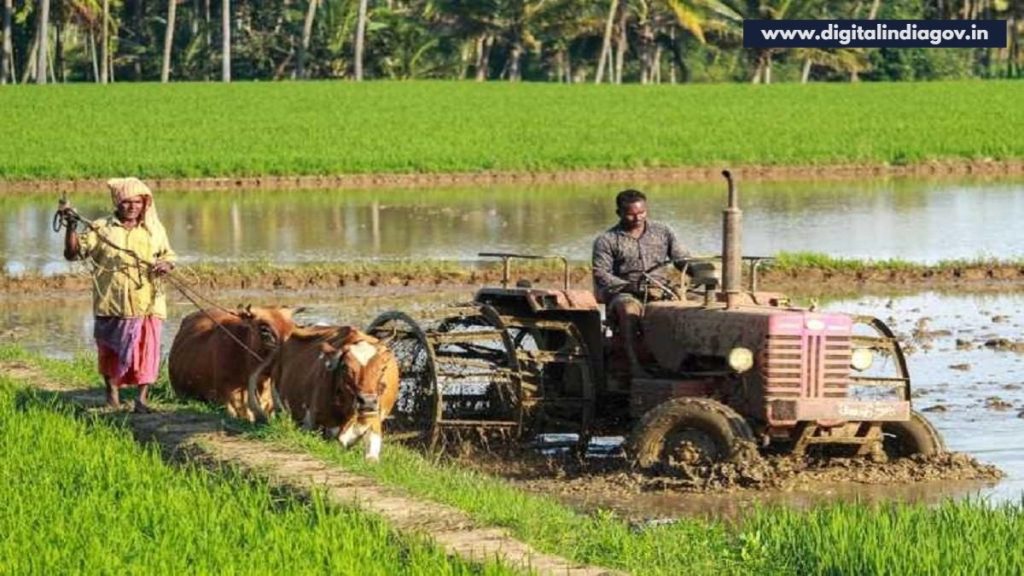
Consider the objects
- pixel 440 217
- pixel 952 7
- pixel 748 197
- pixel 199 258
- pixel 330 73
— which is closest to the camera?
pixel 199 258

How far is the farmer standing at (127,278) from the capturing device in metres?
12.2

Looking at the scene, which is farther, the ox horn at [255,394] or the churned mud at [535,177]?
the churned mud at [535,177]

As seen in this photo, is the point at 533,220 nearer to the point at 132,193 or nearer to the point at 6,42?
the point at 132,193

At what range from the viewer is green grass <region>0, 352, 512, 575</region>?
25.1 ft

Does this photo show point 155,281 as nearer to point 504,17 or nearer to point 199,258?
point 199,258

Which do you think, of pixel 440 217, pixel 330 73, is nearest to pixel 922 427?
pixel 440 217

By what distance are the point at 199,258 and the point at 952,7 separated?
6455cm

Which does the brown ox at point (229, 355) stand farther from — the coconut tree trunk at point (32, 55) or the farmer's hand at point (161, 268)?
the coconut tree trunk at point (32, 55)

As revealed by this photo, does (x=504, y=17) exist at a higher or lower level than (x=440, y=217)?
higher

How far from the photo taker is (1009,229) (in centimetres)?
2653

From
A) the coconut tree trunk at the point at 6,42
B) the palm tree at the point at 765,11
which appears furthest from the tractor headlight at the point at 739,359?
the palm tree at the point at 765,11

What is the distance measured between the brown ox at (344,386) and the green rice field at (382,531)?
606mm

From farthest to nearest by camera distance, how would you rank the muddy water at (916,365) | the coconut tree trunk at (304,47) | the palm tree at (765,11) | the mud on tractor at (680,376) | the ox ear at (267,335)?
the palm tree at (765,11) → the coconut tree trunk at (304,47) → the ox ear at (267,335) → the mud on tractor at (680,376) → the muddy water at (916,365)

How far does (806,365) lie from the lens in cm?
1099
